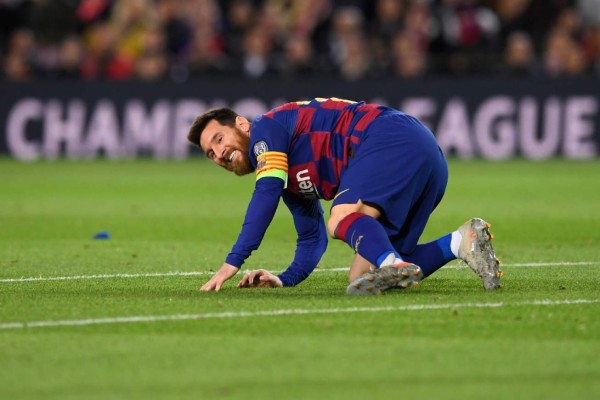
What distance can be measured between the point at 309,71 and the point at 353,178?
16.3m

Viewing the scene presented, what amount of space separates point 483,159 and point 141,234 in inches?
436

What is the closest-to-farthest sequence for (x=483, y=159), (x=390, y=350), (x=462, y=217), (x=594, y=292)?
(x=390, y=350) < (x=594, y=292) < (x=462, y=217) < (x=483, y=159)

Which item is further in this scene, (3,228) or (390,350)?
(3,228)

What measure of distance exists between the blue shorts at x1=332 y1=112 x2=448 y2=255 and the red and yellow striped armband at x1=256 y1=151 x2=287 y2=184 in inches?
14.0

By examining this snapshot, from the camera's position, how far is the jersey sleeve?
828 cm

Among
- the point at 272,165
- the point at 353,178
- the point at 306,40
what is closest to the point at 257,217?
the point at 272,165

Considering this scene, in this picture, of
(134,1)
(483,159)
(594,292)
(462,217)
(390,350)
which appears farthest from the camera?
(134,1)

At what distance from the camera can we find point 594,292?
7793 mm

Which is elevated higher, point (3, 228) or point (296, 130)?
point (296, 130)

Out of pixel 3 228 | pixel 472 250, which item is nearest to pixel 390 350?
pixel 472 250

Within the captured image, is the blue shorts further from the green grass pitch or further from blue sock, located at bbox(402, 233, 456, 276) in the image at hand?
the green grass pitch

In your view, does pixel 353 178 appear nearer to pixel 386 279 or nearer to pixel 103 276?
pixel 386 279

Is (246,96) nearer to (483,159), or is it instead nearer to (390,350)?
(483,159)

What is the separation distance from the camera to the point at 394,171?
25.1 feet
